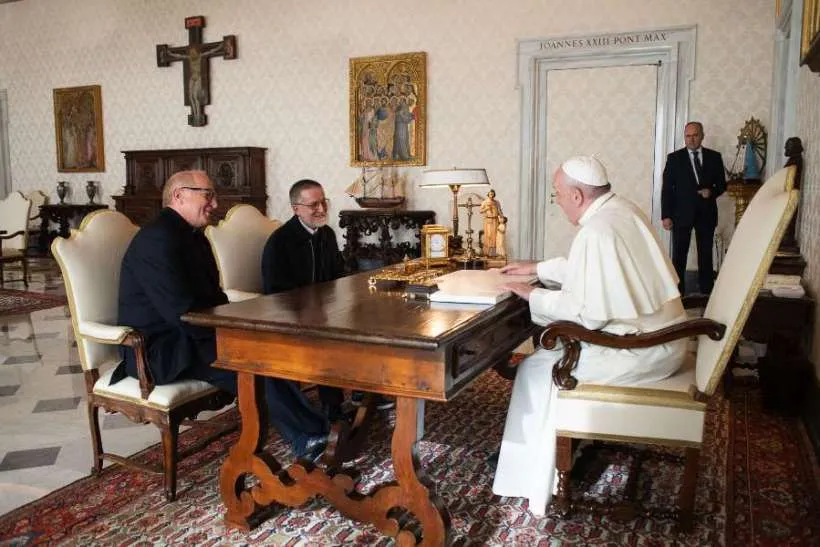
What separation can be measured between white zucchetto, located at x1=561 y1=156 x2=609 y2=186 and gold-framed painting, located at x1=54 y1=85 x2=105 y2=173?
33.9 ft

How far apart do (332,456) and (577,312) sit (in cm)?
124

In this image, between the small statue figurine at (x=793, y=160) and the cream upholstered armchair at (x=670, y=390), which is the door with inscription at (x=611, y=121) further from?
the cream upholstered armchair at (x=670, y=390)

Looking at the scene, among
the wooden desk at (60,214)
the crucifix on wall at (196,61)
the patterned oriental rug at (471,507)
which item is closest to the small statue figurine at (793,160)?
the patterned oriental rug at (471,507)

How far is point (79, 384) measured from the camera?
4594 mm

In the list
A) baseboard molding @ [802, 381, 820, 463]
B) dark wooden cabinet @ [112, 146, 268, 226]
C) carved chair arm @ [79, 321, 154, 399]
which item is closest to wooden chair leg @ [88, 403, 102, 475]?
→ carved chair arm @ [79, 321, 154, 399]

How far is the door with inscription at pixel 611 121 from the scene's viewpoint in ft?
25.4

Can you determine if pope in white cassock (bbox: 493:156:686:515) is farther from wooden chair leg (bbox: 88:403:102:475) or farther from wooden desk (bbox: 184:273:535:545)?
wooden chair leg (bbox: 88:403:102:475)

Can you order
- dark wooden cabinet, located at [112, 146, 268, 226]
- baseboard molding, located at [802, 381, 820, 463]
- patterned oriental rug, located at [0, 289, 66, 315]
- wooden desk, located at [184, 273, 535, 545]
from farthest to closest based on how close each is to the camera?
dark wooden cabinet, located at [112, 146, 268, 226], patterned oriental rug, located at [0, 289, 66, 315], baseboard molding, located at [802, 381, 820, 463], wooden desk, located at [184, 273, 535, 545]

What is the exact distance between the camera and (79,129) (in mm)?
11469

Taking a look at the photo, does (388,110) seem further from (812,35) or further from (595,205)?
(595,205)

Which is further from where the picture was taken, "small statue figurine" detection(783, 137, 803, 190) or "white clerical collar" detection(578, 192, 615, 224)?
"small statue figurine" detection(783, 137, 803, 190)

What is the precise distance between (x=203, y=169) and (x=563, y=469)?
327 inches

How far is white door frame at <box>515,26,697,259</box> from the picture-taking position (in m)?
7.51

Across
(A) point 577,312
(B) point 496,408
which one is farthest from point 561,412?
(B) point 496,408
